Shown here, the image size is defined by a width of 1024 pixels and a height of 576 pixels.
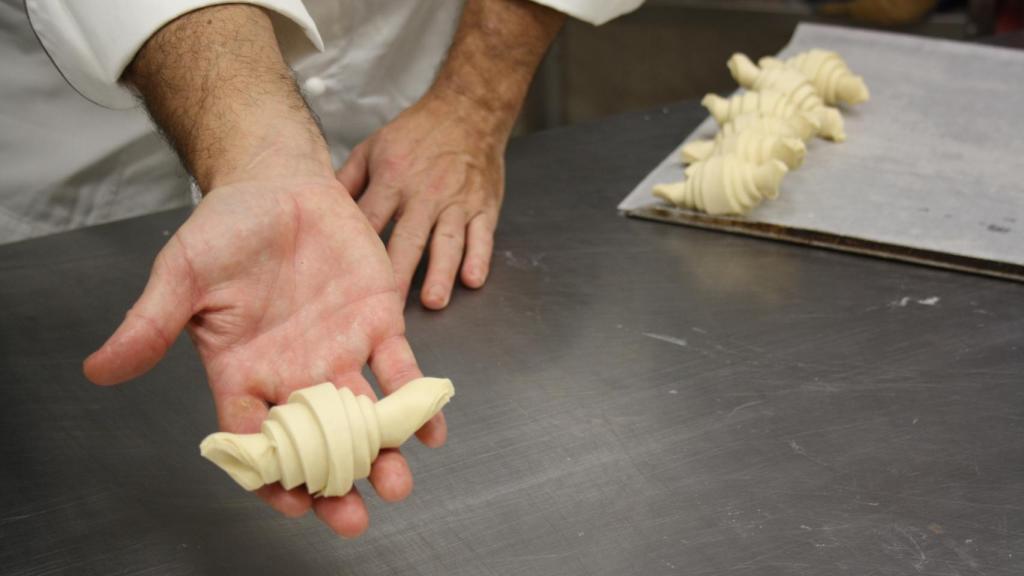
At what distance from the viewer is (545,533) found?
33.0 inches

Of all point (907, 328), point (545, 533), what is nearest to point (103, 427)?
point (545, 533)

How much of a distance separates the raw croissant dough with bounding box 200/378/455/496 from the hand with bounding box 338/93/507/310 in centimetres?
37

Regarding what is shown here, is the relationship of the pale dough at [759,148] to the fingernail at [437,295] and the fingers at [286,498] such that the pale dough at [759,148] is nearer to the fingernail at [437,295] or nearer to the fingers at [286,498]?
the fingernail at [437,295]

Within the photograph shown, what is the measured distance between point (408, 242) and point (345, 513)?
52cm

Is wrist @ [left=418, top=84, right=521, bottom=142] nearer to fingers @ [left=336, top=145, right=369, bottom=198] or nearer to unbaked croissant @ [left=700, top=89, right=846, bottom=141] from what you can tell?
fingers @ [left=336, top=145, right=369, bottom=198]

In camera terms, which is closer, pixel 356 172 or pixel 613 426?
pixel 613 426

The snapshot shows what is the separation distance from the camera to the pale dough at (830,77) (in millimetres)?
1537

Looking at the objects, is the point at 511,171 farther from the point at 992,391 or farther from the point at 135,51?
the point at 992,391

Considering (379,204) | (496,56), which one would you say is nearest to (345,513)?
(379,204)

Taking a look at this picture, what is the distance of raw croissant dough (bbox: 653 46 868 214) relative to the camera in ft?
4.19

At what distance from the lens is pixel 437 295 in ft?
3.79

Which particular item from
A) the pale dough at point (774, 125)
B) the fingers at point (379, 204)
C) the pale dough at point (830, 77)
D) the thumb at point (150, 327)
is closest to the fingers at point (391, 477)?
the thumb at point (150, 327)

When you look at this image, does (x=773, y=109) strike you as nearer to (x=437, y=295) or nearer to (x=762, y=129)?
(x=762, y=129)

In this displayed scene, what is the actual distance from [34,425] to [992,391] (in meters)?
0.90
